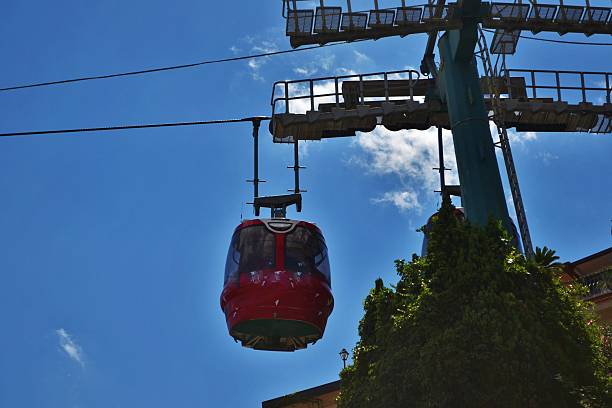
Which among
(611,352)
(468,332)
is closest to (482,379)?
(468,332)

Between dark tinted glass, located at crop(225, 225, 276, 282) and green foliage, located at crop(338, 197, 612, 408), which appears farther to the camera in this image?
dark tinted glass, located at crop(225, 225, 276, 282)

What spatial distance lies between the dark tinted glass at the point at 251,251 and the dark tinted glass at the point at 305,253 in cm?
41

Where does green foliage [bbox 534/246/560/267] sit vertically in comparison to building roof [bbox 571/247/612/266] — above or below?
below

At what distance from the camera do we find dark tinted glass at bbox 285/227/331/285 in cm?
2097

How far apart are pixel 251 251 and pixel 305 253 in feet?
4.17

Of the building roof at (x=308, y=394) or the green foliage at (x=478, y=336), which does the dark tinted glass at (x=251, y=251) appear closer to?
the green foliage at (x=478, y=336)

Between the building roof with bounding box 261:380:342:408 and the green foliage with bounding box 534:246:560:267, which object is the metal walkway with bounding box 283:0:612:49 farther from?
the building roof with bounding box 261:380:342:408

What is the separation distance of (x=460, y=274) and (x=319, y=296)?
6.98 m

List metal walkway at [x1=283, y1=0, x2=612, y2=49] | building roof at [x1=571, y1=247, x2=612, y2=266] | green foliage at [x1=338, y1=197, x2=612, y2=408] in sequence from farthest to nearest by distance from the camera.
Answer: building roof at [x1=571, y1=247, x2=612, y2=266] → metal walkway at [x1=283, y1=0, x2=612, y2=49] → green foliage at [x1=338, y1=197, x2=612, y2=408]

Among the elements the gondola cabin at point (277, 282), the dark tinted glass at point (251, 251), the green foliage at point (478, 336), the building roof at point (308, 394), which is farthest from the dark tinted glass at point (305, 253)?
the building roof at point (308, 394)

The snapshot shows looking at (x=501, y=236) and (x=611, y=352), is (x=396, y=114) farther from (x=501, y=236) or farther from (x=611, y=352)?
(x=611, y=352)

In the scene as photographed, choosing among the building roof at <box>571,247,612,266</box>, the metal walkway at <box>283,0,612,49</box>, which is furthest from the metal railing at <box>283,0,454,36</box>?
the building roof at <box>571,247,612,266</box>

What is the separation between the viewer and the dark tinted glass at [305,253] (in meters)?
21.0

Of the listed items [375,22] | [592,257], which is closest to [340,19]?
[375,22]
